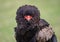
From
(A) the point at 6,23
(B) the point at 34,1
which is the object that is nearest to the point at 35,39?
(A) the point at 6,23

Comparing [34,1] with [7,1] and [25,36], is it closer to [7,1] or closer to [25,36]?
[7,1]

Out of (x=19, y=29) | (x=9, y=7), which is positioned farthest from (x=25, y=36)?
(x=9, y=7)

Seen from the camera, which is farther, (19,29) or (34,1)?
(34,1)

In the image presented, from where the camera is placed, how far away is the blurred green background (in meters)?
6.06

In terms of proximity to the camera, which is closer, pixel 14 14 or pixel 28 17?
pixel 28 17

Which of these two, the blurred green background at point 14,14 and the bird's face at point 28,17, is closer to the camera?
the bird's face at point 28,17

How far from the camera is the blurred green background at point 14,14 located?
19.9 feet

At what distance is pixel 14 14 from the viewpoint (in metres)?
6.86

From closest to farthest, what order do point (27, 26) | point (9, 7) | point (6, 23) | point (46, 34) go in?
point (27, 26), point (46, 34), point (6, 23), point (9, 7)

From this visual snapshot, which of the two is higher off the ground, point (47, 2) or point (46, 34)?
point (47, 2)

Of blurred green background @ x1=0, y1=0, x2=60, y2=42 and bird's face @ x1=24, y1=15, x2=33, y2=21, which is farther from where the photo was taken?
blurred green background @ x1=0, y1=0, x2=60, y2=42

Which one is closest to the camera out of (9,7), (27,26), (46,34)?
(27,26)

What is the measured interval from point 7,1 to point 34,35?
3.72m

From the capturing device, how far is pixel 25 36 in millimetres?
4070
